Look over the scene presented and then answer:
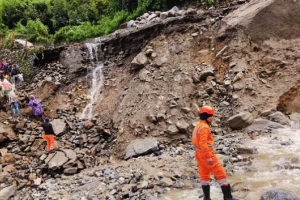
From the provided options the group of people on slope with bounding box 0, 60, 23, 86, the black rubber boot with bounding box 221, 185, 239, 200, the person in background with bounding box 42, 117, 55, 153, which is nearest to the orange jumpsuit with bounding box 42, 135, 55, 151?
the person in background with bounding box 42, 117, 55, 153

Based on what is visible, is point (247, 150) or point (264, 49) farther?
point (264, 49)

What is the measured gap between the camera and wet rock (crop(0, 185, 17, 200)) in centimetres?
682

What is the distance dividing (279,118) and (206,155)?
537 centimetres

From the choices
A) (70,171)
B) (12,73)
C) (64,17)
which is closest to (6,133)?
(70,171)

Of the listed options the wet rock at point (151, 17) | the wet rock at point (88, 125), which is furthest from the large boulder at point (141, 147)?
the wet rock at point (151, 17)

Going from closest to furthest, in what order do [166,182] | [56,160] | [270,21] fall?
[166,182], [56,160], [270,21]

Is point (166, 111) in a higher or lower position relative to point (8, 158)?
higher

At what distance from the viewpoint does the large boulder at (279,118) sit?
28.7ft

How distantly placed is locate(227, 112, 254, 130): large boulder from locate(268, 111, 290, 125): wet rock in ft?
2.16

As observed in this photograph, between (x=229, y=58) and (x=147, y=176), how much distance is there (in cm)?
661

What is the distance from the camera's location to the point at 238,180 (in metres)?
5.89

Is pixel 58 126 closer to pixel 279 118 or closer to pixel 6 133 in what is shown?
pixel 6 133

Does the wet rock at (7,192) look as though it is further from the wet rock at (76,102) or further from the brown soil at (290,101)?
the brown soil at (290,101)

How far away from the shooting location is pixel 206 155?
4738 millimetres
